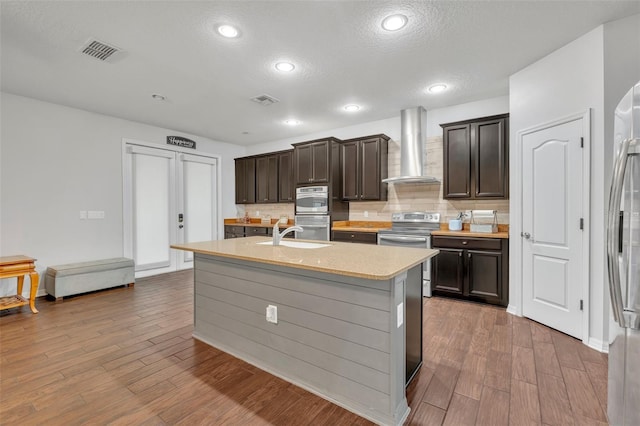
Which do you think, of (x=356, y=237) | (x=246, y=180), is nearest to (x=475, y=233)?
(x=356, y=237)

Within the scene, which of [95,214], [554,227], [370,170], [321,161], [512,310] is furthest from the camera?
[321,161]

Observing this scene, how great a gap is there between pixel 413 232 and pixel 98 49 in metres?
4.12

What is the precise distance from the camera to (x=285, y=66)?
3088 millimetres

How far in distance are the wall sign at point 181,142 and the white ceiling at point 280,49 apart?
114 centimetres

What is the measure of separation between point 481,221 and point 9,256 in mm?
6192

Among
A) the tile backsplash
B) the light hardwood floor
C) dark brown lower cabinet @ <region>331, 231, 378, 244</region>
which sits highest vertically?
the tile backsplash

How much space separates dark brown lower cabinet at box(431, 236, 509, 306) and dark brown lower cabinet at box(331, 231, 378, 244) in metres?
0.90

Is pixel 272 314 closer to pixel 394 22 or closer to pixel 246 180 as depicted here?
pixel 394 22

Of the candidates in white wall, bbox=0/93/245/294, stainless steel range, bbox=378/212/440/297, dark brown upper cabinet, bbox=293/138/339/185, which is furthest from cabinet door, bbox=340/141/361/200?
white wall, bbox=0/93/245/294

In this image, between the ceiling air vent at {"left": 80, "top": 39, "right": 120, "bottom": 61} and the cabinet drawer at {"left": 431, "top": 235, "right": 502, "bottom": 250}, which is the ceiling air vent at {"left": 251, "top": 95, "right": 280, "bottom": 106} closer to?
the ceiling air vent at {"left": 80, "top": 39, "right": 120, "bottom": 61}

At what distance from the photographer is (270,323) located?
2166mm

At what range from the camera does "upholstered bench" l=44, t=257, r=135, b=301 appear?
12.7ft

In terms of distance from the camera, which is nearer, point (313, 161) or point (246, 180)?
point (313, 161)

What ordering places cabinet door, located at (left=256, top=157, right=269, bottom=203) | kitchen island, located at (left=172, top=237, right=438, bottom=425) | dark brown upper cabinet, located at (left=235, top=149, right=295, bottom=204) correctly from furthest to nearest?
cabinet door, located at (left=256, top=157, right=269, bottom=203) < dark brown upper cabinet, located at (left=235, top=149, right=295, bottom=204) < kitchen island, located at (left=172, top=237, right=438, bottom=425)
